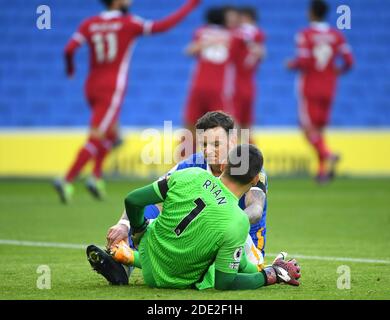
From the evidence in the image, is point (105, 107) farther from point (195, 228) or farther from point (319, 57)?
point (195, 228)

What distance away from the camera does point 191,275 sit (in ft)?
20.8

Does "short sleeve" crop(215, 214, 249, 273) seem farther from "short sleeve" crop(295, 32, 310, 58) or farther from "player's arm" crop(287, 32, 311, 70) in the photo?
"short sleeve" crop(295, 32, 310, 58)

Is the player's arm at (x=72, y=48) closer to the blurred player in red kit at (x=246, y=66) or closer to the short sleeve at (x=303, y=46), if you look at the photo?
the blurred player in red kit at (x=246, y=66)

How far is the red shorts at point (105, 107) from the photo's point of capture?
14141 mm

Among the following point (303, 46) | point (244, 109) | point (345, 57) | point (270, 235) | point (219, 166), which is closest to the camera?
point (219, 166)

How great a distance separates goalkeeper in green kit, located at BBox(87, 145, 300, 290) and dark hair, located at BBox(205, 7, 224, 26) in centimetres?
1014

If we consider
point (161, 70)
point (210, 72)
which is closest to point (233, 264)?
point (210, 72)

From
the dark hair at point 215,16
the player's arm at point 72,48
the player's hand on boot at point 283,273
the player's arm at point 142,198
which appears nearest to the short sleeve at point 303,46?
the dark hair at point 215,16

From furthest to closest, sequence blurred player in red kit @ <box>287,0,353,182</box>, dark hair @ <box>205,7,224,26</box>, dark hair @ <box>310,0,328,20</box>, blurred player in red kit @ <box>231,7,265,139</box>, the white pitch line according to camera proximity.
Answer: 1. blurred player in red kit @ <box>231,7,265,139</box>
2. dark hair @ <box>310,0,328,20</box>
3. blurred player in red kit @ <box>287,0,353,182</box>
4. dark hair @ <box>205,7,224,26</box>
5. the white pitch line

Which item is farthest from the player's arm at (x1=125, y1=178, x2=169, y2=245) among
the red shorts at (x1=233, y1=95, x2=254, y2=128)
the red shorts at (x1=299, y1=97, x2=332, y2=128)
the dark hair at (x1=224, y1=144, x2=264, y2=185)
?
the red shorts at (x1=233, y1=95, x2=254, y2=128)

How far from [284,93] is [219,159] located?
587 inches

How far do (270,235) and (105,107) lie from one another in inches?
189

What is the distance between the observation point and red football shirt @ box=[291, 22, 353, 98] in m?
17.4

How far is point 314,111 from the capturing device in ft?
58.9
